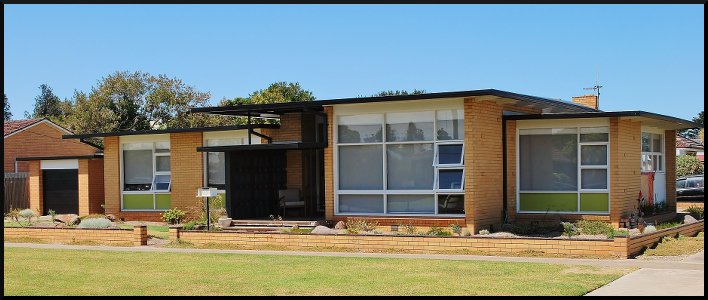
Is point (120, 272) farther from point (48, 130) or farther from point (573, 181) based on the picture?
point (48, 130)

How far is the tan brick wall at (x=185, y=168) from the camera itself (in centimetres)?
2528

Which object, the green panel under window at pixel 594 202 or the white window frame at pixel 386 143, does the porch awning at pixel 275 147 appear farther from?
the green panel under window at pixel 594 202

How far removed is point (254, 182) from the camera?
23.2 m

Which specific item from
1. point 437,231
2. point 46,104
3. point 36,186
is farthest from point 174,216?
point 46,104

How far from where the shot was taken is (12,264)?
48.7 ft

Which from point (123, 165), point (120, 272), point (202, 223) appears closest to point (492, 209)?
point (202, 223)

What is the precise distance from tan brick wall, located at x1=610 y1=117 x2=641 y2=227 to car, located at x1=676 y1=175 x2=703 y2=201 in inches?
411

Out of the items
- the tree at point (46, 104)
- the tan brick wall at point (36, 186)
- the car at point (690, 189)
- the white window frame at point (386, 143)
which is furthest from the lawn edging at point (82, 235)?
the tree at point (46, 104)

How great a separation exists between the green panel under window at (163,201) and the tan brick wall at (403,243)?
25.1 feet

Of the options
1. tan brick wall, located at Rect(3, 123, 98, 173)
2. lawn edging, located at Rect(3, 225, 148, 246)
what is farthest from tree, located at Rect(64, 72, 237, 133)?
lawn edging, located at Rect(3, 225, 148, 246)

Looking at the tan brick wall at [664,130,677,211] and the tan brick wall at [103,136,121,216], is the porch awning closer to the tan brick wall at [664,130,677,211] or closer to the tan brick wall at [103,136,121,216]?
the tan brick wall at [103,136,121,216]

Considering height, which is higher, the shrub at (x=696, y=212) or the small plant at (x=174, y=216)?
the small plant at (x=174, y=216)

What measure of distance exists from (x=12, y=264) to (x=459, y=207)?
970cm

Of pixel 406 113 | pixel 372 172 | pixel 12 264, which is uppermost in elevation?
pixel 406 113
